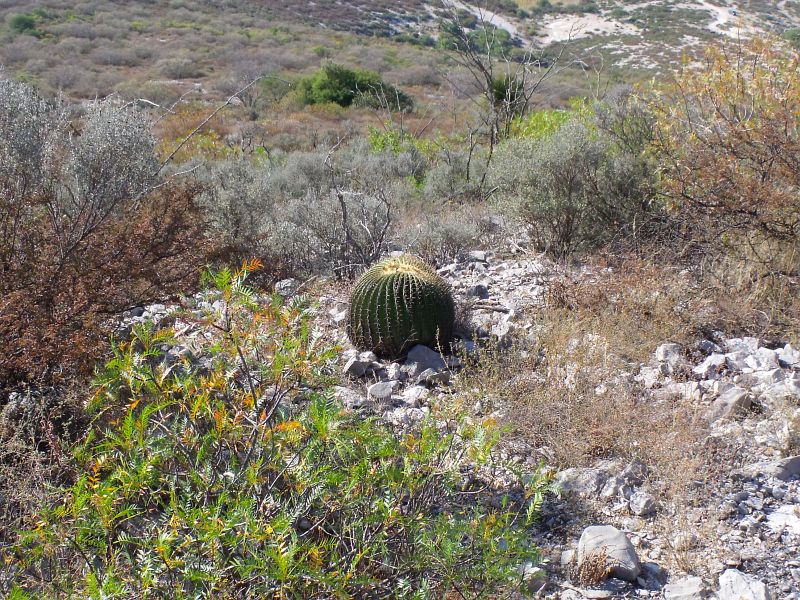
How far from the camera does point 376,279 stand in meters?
4.88

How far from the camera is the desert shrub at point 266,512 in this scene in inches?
79.6

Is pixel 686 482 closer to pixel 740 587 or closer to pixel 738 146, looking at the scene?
pixel 740 587

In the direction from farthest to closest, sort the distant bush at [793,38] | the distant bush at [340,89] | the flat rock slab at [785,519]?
the distant bush at [340,89], the distant bush at [793,38], the flat rock slab at [785,519]

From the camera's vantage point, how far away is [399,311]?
4727 millimetres

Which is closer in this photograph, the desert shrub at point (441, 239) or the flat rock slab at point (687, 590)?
the flat rock slab at point (687, 590)

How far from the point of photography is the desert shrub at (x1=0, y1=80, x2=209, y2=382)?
3725mm

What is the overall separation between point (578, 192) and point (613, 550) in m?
4.49

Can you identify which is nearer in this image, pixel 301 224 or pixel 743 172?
pixel 743 172

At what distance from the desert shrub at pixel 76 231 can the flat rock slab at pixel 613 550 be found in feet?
8.51

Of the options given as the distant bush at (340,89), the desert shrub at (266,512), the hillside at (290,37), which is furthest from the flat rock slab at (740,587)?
the distant bush at (340,89)

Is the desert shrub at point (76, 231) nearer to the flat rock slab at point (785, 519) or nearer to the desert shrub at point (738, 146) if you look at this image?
the flat rock slab at point (785, 519)

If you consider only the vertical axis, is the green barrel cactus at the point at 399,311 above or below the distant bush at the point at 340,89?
above

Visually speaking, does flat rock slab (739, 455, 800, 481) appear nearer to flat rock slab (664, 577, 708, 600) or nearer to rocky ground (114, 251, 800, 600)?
rocky ground (114, 251, 800, 600)

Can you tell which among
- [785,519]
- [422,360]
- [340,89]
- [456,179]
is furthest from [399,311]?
[340,89]
